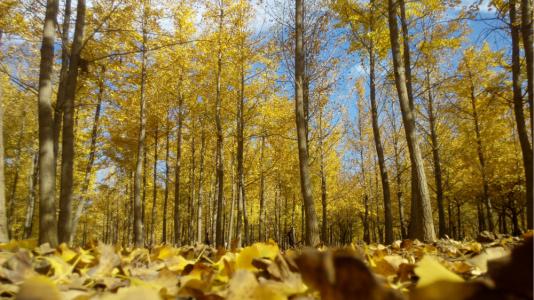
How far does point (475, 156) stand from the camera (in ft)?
59.9

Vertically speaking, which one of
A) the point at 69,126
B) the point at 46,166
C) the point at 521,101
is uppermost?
the point at 521,101

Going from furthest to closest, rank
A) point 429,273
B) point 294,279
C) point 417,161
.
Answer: point 417,161, point 294,279, point 429,273

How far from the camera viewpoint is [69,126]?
584cm

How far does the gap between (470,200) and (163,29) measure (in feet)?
73.8

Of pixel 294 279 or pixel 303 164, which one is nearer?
pixel 294 279

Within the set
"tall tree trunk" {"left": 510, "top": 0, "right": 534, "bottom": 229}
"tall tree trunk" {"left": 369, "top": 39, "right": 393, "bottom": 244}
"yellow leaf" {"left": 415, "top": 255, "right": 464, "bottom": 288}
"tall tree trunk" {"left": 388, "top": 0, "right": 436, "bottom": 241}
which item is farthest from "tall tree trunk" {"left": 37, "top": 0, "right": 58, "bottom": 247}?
"tall tree trunk" {"left": 369, "top": 39, "right": 393, "bottom": 244}

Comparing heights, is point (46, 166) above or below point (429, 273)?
above

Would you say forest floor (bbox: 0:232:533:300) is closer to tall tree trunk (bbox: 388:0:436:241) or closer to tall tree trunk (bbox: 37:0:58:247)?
tall tree trunk (bbox: 37:0:58:247)

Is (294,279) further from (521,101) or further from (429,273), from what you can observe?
(521,101)

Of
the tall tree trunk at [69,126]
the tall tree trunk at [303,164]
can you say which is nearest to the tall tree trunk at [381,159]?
the tall tree trunk at [303,164]

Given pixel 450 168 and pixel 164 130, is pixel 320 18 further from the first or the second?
pixel 450 168

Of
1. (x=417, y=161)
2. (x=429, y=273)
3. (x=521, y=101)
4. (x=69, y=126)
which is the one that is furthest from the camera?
(x=521, y=101)

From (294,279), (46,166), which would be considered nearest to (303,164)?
(46,166)

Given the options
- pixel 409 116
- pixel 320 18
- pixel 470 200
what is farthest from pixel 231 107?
pixel 470 200
